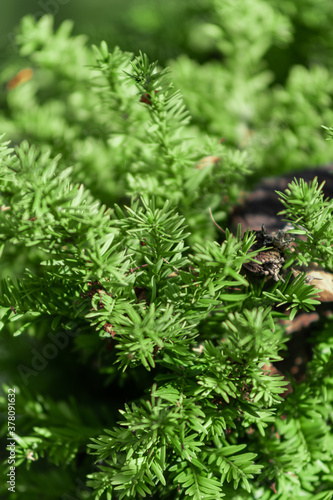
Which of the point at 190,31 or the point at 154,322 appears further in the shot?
the point at 190,31

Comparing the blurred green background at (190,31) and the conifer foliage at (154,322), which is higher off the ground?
the blurred green background at (190,31)

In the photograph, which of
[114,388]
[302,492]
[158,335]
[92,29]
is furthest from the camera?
[92,29]

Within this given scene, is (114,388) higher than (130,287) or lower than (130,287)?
lower

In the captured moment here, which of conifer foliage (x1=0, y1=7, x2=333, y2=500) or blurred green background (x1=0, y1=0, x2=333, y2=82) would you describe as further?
blurred green background (x1=0, y1=0, x2=333, y2=82)

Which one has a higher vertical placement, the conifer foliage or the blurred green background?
the blurred green background

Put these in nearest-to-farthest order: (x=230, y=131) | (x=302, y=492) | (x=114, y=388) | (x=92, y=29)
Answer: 1. (x=302, y=492)
2. (x=114, y=388)
3. (x=230, y=131)
4. (x=92, y=29)

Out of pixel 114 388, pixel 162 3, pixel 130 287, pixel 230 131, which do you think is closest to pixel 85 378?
pixel 114 388

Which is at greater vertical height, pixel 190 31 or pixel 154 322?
pixel 190 31

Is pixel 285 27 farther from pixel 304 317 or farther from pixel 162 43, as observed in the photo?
pixel 304 317

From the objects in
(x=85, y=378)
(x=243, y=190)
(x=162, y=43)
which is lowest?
(x=85, y=378)

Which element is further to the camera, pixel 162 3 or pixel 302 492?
pixel 162 3

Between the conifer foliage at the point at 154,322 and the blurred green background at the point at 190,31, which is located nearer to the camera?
the conifer foliage at the point at 154,322
